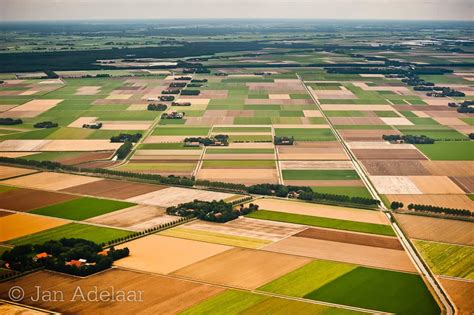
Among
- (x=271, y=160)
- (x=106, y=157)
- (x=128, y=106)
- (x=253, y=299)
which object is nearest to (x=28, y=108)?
(x=128, y=106)

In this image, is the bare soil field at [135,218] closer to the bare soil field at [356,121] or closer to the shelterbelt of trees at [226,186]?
the shelterbelt of trees at [226,186]

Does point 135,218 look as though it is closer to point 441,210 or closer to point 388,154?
point 441,210

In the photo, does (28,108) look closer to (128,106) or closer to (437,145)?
(128,106)

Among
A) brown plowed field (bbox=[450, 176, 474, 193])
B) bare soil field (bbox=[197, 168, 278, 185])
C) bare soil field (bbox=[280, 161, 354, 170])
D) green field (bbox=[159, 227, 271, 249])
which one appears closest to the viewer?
green field (bbox=[159, 227, 271, 249])

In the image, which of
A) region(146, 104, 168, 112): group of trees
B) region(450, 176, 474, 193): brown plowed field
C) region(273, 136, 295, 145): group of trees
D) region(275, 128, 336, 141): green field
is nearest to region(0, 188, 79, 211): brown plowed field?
region(273, 136, 295, 145): group of trees

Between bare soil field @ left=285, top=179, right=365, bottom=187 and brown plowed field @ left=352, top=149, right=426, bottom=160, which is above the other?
brown plowed field @ left=352, top=149, right=426, bottom=160

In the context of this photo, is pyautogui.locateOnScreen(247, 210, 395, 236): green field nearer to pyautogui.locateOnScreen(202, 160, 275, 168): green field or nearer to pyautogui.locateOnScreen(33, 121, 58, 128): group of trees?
pyautogui.locateOnScreen(202, 160, 275, 168): green field

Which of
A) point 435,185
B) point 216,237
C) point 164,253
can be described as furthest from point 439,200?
point 164,253
